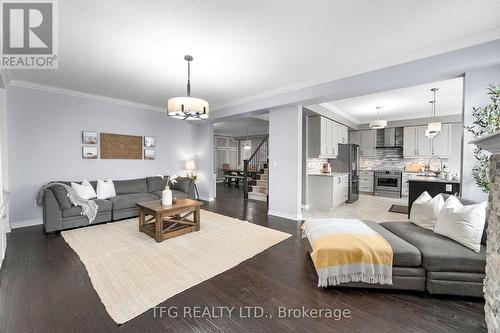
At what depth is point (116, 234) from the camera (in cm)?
365

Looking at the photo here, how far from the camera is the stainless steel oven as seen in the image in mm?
7418

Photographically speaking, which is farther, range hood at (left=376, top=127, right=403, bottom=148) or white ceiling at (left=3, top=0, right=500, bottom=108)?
range hood at (left=376, top=127, right=403, bottom=148)

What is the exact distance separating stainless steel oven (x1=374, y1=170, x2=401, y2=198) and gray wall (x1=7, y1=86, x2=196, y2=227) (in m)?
8.03

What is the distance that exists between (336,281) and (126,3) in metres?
3.51

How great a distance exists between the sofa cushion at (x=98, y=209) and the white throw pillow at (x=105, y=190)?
0.31 m

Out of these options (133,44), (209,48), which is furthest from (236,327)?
(133,44)

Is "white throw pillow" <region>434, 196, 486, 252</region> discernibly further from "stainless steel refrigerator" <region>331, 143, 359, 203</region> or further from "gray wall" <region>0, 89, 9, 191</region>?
"gray wall" <region>0, 89, 9, 191</region>

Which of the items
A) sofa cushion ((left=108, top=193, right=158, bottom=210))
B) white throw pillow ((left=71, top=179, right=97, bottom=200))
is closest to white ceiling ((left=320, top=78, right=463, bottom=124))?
sofa cushion ((left=108, top=193, right=158, bottom=210))

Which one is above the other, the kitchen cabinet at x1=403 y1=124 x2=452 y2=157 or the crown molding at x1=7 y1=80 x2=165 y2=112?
the crown molding at x1=7 y1=80 x2=165 y2=112

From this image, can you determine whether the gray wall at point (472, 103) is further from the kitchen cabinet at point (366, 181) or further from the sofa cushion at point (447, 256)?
the kitchen cabinet at point (366, 181)

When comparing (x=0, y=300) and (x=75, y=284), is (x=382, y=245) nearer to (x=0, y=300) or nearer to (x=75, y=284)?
(x=75, y=284)

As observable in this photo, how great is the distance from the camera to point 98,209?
4117mm

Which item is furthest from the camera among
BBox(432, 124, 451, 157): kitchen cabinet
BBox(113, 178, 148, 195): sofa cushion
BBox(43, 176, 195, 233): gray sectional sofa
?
BBox(432, 124, 451, 157): kitchen cabinet

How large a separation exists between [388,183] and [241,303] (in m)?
7.67
